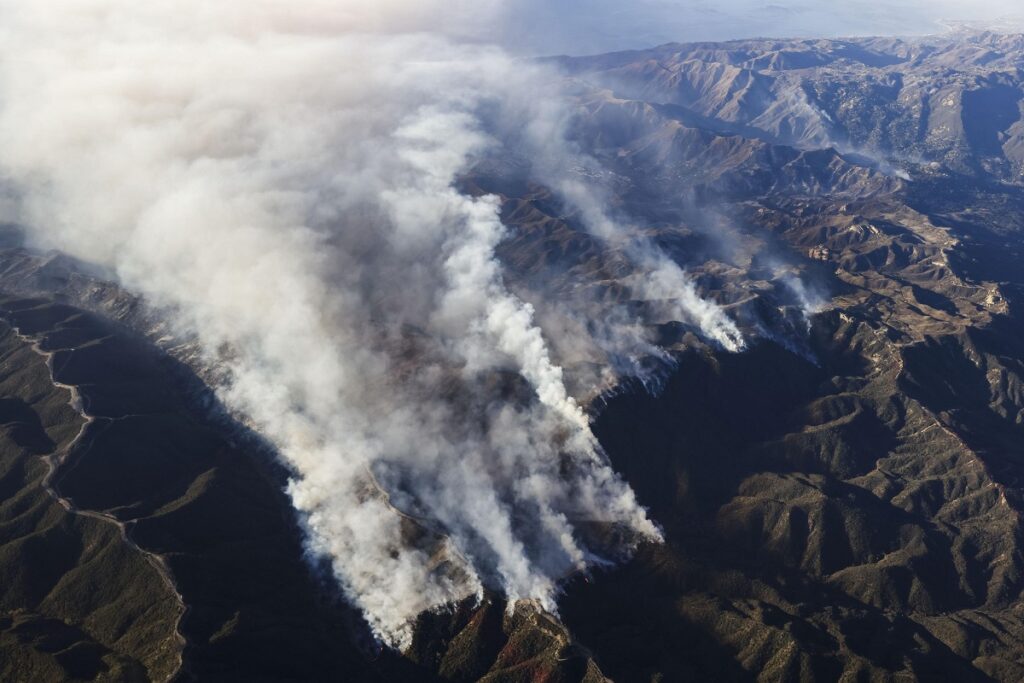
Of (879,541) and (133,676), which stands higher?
(133,676)

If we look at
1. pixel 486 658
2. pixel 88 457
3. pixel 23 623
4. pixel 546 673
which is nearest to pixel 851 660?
pixel 546 673

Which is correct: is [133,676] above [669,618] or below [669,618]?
above

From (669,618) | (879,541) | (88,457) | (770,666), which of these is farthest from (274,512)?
(879,541)

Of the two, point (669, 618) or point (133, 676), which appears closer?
point (133, 676)

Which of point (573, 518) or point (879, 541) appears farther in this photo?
point (879, 541)

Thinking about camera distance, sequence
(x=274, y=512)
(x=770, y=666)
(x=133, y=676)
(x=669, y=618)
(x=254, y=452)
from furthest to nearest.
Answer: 1. (x=254, y=452)
2. (x=274, y=512)
3. (x=669, y=618)
4. (x=770, y=666)
5. (x=133, y=676)

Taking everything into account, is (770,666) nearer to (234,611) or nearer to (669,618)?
(669,618)

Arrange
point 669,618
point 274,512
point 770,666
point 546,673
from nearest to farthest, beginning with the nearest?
point 546,673
point 770,666
point 669,618
point 274,512

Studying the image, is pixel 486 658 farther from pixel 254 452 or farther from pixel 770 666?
Result: pixel 254 452

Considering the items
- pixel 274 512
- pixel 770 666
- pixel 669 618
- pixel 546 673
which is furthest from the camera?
pixel 274 512
